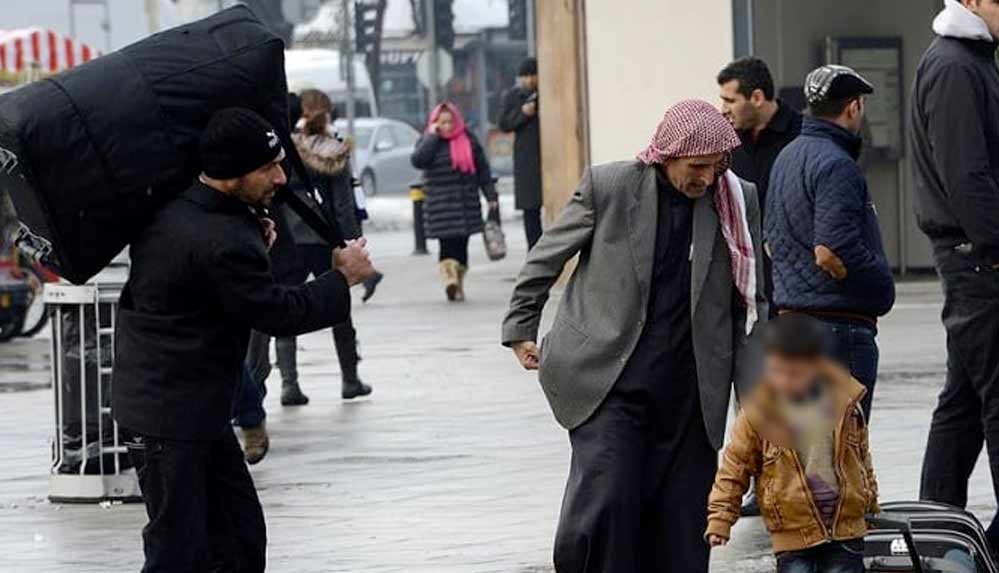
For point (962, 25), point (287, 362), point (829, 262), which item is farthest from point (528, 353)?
point (287, 362)

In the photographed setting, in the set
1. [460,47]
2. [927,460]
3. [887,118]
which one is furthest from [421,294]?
[460,47]

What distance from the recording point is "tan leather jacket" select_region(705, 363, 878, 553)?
22.2 feet

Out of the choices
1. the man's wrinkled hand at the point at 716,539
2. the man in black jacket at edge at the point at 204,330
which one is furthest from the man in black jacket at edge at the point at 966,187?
the man in black jacket at edge at the point at 204,330

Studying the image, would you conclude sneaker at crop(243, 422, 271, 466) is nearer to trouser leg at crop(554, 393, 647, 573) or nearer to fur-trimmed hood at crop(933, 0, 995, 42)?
fur-trimmed hood at crop(933, 0, 995, 42)

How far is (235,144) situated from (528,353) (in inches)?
46.0

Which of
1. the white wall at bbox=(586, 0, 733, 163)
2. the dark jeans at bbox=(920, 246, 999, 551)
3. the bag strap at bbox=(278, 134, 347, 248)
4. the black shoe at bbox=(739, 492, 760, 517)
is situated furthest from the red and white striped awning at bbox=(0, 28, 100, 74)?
the bag strap at bbox=(278, 134, 347, 248)

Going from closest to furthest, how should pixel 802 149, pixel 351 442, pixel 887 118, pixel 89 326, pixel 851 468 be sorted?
pixel 851 468
pixel 802 149
pixel 89 326
pixel 351 442
pixel 887 118

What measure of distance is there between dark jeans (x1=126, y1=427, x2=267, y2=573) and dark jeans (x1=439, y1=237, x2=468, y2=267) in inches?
563

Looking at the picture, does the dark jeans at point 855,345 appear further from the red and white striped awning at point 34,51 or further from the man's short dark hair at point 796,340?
the red and white striped awning at point 34,51

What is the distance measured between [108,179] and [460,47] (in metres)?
53.6

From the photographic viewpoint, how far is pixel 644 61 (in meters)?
19.8

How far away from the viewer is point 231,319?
273 inches

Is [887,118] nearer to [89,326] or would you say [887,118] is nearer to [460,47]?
[89,326]

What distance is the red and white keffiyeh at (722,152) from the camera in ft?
23.4
